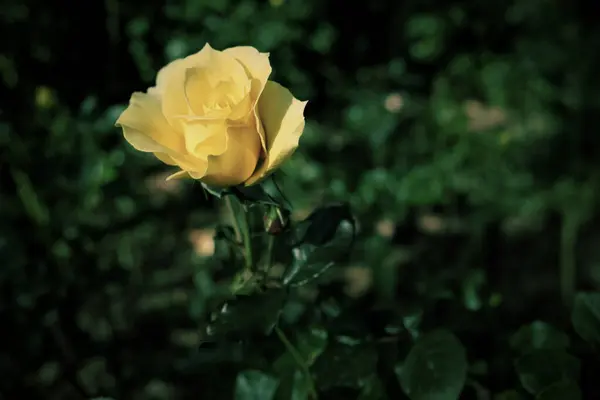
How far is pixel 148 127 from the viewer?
0.56 m

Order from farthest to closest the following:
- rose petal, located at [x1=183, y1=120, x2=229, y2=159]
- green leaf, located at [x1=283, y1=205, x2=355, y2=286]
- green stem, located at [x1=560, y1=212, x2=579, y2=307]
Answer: green stem, located at [x1=560, y1=212, x2=579, y2=307], green leaf, located at [x1=283, y1=205, x2=355, y2=286], rose petal, located at [x1=183, y1=120, x2=229, y2=159]

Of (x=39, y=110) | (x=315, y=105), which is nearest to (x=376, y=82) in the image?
(x=315, y=105)

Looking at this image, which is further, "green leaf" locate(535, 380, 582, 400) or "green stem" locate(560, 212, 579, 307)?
"green stem" locate(560, 212, 579, 307)

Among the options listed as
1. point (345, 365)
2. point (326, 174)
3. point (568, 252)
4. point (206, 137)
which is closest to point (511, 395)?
Result: point (345, 365)

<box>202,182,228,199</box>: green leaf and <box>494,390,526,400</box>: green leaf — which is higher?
<box>202,182,228,199</box>: green leaf

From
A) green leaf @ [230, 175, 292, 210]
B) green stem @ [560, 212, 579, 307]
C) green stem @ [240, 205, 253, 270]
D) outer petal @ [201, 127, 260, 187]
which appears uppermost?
outer petal @ [201, 127, 260, 187]

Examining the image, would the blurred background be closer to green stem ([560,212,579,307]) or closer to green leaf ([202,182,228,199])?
green stem ([560,212,579,307])

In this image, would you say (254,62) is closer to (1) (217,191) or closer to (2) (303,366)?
(1) (217,191)

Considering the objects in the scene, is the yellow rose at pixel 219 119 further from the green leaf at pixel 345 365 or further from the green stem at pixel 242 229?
the green leaf at pixel 345 365

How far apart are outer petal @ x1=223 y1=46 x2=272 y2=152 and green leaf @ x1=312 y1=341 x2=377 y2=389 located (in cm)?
22

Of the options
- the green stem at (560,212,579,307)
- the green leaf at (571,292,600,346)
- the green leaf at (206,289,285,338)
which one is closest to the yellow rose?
the green leaf at (206,289,285,338)

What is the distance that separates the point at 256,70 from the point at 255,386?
28 cm

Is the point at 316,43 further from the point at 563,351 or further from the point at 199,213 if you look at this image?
the point at 563,351

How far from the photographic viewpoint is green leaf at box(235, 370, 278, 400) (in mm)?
624
